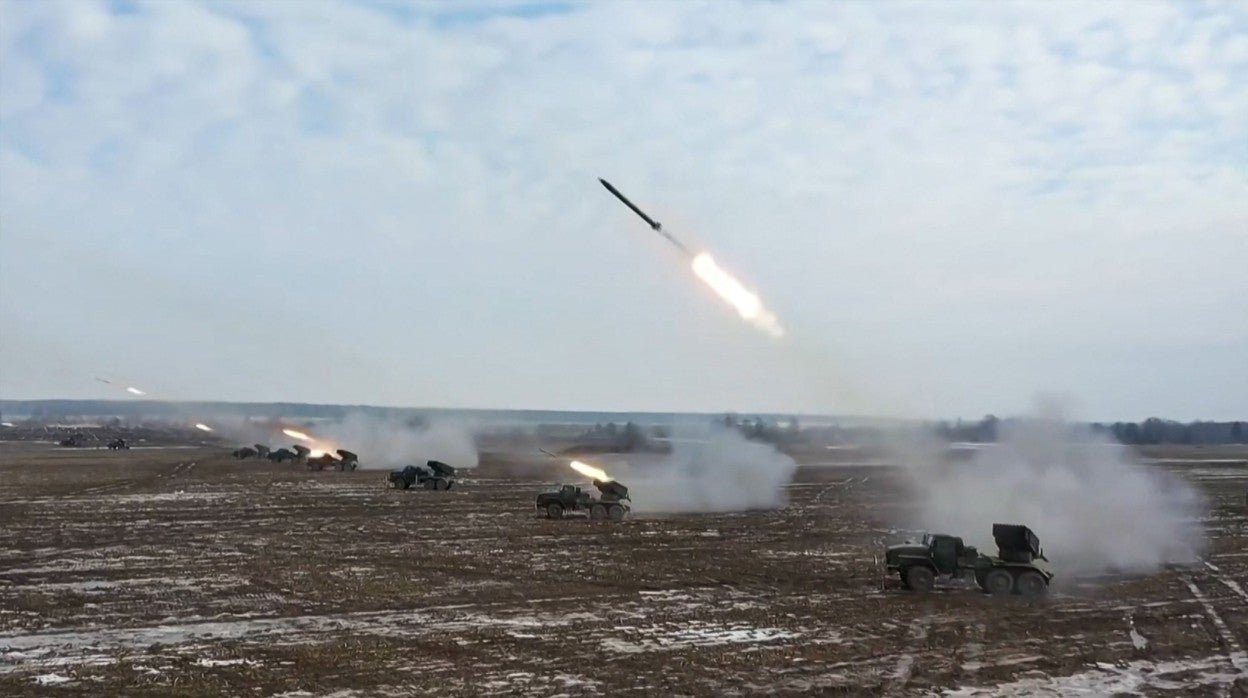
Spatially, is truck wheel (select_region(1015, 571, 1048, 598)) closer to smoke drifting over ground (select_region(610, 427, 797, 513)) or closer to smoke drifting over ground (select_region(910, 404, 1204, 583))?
smoke drifting over ground (select_region(910, 404, 1204, 583))

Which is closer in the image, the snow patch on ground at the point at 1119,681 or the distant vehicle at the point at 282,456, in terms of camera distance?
the snow patch on ground at the point at 1119,681

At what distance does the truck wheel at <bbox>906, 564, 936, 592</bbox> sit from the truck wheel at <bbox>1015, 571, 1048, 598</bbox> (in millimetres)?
1968

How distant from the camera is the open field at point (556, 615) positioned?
1594 centimetres

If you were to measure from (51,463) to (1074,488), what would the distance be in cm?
7828

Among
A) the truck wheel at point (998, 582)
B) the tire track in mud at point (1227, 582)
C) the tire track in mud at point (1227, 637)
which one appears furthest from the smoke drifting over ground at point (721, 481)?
the tire track in mud at point (1227, 637)

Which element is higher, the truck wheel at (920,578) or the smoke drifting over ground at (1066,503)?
the smoke drifting over ground at (1066,503)

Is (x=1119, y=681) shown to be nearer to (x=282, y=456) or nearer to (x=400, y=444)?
(x=400, y=444)

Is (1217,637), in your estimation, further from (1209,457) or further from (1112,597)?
(1209,457)

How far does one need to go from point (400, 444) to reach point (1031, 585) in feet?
213

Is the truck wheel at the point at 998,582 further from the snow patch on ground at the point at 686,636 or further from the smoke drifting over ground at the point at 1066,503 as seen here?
the snow patch on ground at the point at 686,636

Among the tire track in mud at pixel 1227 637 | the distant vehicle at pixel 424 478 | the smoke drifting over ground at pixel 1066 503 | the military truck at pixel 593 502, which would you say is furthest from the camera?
the distant vehicle at pixel 424 478

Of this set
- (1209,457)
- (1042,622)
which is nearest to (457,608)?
(1042,622)

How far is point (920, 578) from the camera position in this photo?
2408 centimetres

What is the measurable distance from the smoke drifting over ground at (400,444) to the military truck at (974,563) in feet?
184
